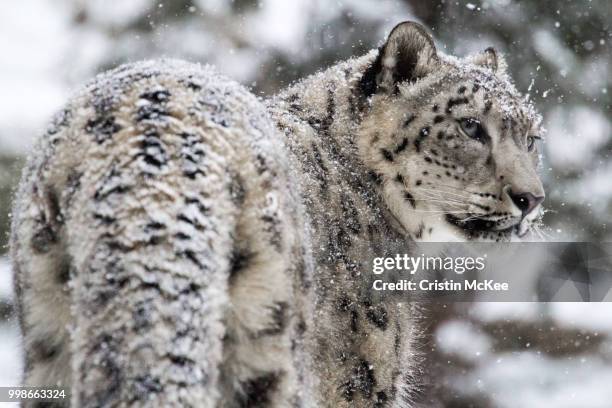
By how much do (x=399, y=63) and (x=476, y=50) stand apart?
6.12m

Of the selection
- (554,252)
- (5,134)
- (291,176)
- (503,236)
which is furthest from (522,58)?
(291,176)

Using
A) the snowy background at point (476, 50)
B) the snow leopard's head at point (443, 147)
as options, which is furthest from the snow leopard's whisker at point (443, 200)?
the snowy background at point (476, 50)

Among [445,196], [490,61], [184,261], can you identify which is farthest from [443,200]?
[184,261]

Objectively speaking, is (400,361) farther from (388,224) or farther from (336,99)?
(336,99)

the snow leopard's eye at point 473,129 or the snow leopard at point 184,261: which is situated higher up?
the snow leopard's eye at point 473,129

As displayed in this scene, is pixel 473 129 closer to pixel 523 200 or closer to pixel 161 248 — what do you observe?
pixel 523 200

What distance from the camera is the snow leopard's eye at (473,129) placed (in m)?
3.59

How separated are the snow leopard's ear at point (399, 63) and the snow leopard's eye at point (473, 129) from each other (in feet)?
0.95

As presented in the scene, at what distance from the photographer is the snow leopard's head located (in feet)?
11.6

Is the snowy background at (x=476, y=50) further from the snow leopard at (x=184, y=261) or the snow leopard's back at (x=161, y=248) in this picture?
the snow leopard's back at (x=161, y=248)

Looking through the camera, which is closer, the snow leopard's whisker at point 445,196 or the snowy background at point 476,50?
the snow leopard's whisker at point 445,196

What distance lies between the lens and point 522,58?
31.5 feet

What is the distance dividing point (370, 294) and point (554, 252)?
5387mm

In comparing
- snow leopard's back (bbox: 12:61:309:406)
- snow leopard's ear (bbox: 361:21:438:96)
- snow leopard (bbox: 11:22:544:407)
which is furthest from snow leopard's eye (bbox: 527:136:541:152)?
snow leopard's back (bbox: 12:61:309:406)
